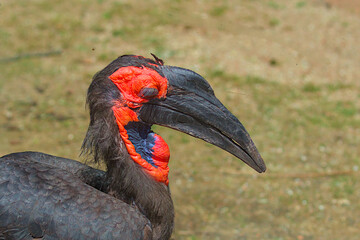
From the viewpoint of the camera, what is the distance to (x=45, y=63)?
26.4ft

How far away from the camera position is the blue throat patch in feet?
10.9

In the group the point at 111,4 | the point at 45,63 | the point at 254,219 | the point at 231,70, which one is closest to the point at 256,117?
the point at 231,70

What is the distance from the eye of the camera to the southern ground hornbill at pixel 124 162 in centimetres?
312

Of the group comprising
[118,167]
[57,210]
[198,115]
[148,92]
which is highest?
[148,92]

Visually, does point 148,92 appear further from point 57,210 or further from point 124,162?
point 57,210

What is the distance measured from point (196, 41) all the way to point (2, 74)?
3146 mm

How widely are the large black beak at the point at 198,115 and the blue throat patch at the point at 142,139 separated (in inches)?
3.0


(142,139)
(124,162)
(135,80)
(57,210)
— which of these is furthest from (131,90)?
(57,210)

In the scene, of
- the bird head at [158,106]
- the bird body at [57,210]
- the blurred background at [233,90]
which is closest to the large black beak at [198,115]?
the bird head at [158,106]

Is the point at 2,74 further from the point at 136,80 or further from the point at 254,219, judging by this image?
the point at 136,80

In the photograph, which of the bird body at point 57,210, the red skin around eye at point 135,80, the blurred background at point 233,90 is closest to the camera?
the bird body at point 57,210

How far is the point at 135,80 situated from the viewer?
3.24 meters

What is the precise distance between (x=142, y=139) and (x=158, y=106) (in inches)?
9.4

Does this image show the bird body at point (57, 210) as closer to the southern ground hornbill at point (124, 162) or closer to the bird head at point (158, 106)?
the southern ground hornbill at point (124, 162)
